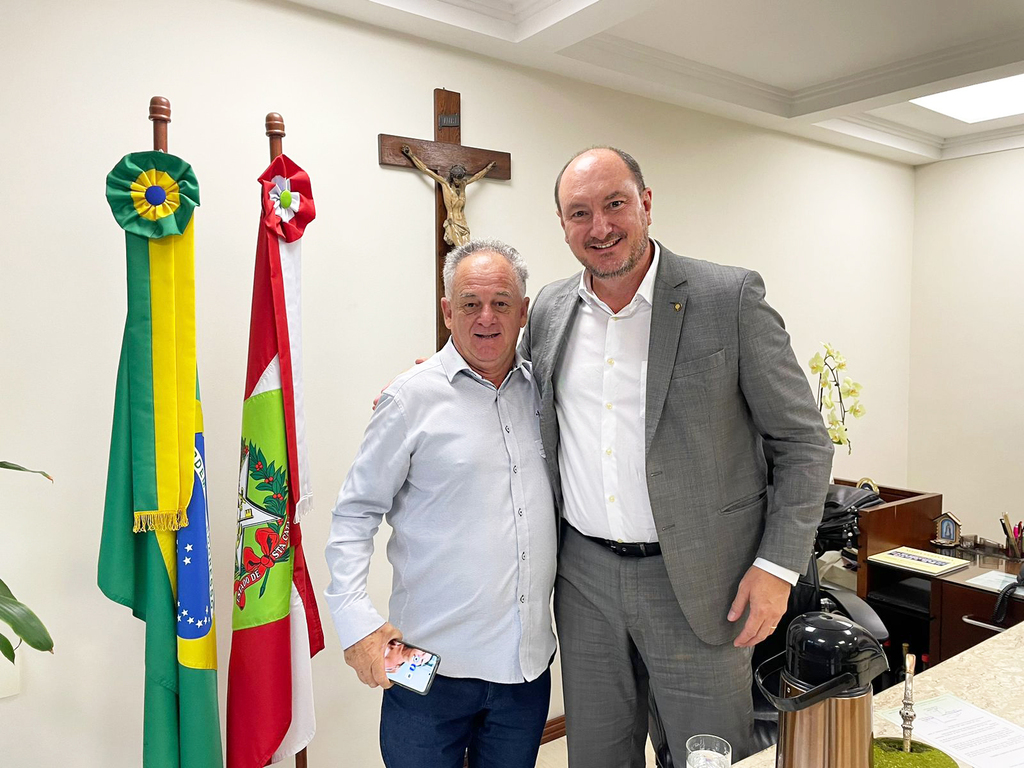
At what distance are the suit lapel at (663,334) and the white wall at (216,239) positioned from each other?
119cm

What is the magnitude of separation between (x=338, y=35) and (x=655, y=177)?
1.53 metres

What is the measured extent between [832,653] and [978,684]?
24.4 inches

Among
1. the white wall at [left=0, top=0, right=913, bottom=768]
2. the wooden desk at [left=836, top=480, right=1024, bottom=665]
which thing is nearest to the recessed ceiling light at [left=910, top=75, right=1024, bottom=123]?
the white wall at [left=0, top=0, right=913, bottom=768]

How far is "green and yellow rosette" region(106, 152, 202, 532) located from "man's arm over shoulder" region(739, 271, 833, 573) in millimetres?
1262

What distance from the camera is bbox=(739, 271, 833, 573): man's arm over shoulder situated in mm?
1590

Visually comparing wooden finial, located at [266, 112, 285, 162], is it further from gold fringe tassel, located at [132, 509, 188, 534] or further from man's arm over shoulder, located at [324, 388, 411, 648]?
gold fringe tassel, located at [132, 509, 188, 534]

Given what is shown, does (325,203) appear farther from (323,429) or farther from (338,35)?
(323,429)

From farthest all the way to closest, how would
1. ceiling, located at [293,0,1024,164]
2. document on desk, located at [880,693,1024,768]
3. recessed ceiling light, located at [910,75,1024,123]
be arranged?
1. recessed ceiling light, located at [910,75,1024,123]
2. ceiling, located at [293,0,1024,164]
3. document on desk, located at [880,693,1024,768]

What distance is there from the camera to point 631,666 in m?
1.73

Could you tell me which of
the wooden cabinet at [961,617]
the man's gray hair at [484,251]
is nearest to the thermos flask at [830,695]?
the man's gray hair at [484,251]

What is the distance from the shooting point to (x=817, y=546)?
3.11 m

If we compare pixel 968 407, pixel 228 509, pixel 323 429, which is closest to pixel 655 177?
pixel 323 429

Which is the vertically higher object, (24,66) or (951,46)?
(951,46)

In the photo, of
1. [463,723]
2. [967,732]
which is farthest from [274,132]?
[967,732]
